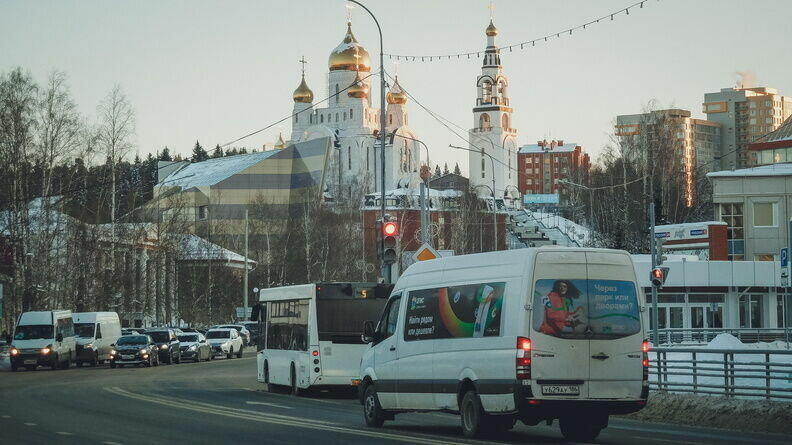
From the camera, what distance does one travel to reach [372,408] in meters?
20.5

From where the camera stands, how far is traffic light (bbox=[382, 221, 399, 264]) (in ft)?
98.1

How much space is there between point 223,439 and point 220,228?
107136 mm

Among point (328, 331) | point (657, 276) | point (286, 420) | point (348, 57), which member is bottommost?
point (286, 420)

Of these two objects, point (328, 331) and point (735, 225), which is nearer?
point (328, 331)

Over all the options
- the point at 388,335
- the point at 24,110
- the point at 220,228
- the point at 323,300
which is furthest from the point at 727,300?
the point at 220,228

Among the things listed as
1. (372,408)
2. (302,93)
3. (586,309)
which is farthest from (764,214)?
(302,93)

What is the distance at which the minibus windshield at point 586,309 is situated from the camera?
16766 mm

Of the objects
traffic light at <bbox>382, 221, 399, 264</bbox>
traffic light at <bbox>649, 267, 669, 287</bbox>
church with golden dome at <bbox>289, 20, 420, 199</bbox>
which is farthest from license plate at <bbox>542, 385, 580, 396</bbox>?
church with golden dome at <bbox>289, 20, 420, 199</bbox>

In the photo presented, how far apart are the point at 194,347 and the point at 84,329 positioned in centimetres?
617

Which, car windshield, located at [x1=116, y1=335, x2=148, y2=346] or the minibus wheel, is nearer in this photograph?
the minibus wheel

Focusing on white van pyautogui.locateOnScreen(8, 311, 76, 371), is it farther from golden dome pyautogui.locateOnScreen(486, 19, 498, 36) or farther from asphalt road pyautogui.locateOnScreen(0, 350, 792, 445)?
golden dome pyautogui.locateOnScreen(486, 19, 498, 36)

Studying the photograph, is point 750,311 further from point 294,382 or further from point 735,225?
point 294,382

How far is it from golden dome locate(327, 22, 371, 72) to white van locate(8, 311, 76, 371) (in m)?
123

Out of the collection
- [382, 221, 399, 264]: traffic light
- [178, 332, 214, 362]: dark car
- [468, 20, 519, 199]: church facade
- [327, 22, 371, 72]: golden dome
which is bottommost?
[178, 332, 214, 362]: dark car
